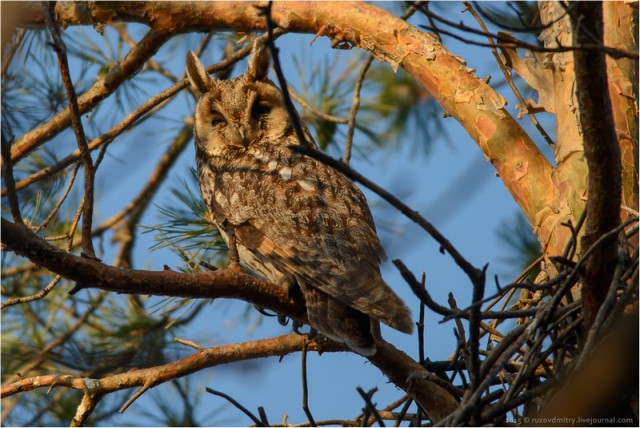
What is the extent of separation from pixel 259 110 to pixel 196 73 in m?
0.29

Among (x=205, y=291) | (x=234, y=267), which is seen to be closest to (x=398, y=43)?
(x=234, y=267)

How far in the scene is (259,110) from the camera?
2900 millimetres

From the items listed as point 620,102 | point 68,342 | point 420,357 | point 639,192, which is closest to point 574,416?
point 420,357

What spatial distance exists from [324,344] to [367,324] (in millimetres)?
267

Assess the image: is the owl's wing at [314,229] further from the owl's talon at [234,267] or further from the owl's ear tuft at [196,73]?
the owl's ear tuft at [196,73]

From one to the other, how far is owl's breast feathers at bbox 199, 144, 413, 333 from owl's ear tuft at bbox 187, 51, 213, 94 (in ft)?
1.21

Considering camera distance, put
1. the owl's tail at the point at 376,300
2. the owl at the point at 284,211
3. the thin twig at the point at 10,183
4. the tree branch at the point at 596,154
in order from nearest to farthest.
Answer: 1. the tree branch at the point at 596,154
2. the thin twig at the point at 10,183
3. the owl's tail at the point at 376,300
4. the owl at the point at 284,211

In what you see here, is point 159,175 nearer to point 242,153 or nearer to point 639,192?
point 242,153

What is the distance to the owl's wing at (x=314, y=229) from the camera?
6.60 feet

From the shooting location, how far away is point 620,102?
2174mm

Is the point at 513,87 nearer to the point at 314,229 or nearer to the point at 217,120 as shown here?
the point at 314,229

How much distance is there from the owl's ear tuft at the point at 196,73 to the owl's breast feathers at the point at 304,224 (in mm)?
370

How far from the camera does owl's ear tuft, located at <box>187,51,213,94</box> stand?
9.55 feet

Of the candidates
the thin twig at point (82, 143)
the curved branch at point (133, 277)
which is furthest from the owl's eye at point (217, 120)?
the thin twig at point (82, 143)
